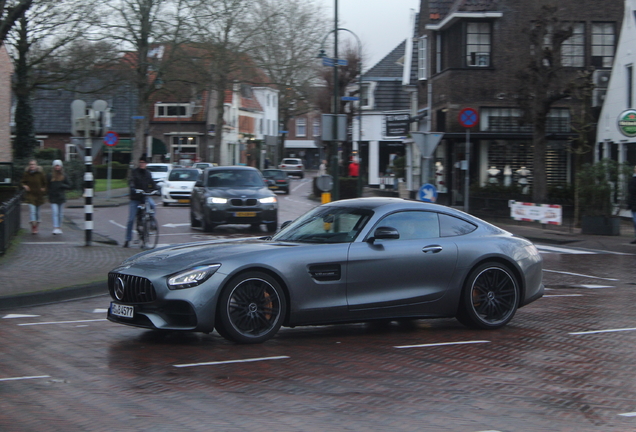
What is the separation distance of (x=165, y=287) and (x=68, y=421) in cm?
219

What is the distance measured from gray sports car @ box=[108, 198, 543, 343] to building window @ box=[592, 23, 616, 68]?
26.2 m

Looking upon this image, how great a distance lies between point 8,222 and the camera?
51.8 ft

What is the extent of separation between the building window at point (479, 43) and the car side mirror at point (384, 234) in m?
26.3

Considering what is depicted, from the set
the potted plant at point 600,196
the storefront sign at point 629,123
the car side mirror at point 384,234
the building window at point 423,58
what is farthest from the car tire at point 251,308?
the building window at point 423,58

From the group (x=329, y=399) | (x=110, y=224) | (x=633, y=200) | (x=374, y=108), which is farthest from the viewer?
(x=374, y=108)

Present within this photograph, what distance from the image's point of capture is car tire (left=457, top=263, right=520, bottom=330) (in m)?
8.45

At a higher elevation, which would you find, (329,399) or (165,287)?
(165,287)

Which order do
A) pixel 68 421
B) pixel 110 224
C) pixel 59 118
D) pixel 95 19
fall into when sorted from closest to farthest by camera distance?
1. pixel 68 421
2. pixel 110 224
3. pixel 95 19
4. pixel 59 118

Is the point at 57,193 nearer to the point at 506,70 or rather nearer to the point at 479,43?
the point at 479,43

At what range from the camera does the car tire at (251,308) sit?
730cm

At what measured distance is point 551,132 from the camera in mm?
32531

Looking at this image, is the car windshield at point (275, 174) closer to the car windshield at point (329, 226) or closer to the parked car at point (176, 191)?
the parked car at point (176, 191)

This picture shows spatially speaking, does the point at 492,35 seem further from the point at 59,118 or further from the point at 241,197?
the point at 59,118

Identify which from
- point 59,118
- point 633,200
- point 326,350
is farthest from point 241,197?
point 59,118
